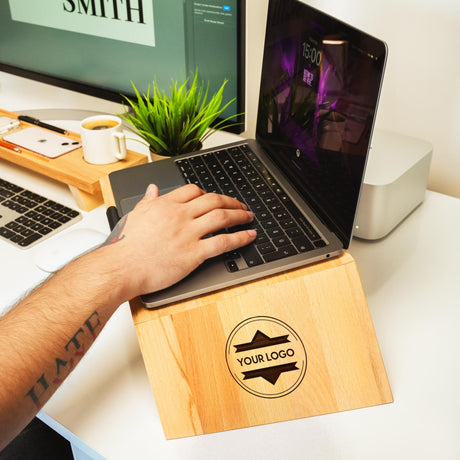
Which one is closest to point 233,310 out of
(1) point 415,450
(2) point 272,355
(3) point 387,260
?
(2) point 272,355

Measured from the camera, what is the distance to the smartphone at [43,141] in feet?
3.21

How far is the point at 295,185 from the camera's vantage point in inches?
27.7

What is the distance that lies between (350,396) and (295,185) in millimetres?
305

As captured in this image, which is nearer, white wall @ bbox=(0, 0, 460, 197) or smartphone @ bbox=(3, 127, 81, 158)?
white wall @ bbox=(0, 0, 460, 197)

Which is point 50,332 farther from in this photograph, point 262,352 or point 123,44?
point 123,44

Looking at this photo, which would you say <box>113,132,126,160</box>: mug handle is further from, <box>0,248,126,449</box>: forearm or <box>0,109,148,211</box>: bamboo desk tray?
<box>0,248,126,449</box>: forearm

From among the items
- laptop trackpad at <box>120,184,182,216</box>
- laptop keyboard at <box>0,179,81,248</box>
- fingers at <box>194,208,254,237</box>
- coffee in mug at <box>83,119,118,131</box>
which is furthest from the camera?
coffee in mug at <box>83,119,118,131</box>

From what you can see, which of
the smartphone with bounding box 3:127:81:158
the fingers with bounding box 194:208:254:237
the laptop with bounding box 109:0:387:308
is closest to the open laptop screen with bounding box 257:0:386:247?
the laptop with bounding box 109:0:387:308

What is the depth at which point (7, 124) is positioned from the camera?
1.08 meters

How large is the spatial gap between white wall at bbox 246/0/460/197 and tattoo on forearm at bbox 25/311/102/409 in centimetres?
69

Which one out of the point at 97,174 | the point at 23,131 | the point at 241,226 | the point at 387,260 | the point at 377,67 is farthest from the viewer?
the point at 23,131

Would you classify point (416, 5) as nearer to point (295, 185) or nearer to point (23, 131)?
point (295, 185)

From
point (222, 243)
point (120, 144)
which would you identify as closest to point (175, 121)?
point (120, 144)

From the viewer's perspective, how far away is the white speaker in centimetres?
73
